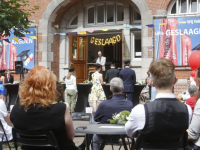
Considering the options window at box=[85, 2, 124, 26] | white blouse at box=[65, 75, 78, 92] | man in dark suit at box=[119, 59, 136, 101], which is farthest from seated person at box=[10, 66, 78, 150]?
window at box=[85, 2, 124, 26]

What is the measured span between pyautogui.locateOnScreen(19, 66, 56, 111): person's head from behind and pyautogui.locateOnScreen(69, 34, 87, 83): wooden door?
13026 millimetres

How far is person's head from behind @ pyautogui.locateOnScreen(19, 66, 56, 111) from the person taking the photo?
2.97 m

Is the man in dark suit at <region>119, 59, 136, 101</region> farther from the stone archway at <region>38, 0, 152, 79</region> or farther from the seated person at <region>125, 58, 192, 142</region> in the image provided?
the seated person at <region>125, 58, 192, 142</region>

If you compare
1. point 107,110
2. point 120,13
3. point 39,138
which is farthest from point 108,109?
point 120,13

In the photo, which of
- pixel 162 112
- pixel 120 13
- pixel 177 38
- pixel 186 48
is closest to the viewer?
pixel 162 112

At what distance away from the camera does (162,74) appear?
2842mm

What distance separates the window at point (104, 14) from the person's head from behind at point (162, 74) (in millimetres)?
12787

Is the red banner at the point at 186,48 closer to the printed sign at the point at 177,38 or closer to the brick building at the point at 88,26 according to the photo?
the printed sign at the point at 177,38

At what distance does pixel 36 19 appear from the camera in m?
15.6

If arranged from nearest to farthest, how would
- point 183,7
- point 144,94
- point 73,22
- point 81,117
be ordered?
point 81,117
point 144,94
point 183,7
point 73,22

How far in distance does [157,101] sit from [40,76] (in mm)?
1107

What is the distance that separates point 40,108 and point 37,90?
17cm

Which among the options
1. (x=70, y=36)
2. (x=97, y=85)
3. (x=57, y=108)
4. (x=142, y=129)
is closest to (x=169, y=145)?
(x=142, y=129)

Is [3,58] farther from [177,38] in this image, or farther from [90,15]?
[177,38]
